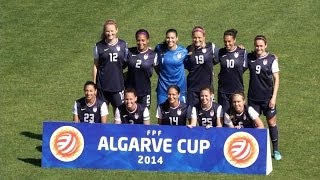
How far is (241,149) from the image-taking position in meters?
18.5

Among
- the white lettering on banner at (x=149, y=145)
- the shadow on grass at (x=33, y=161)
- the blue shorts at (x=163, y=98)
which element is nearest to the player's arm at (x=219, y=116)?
the white lettering on banner at (x=149, y=145)

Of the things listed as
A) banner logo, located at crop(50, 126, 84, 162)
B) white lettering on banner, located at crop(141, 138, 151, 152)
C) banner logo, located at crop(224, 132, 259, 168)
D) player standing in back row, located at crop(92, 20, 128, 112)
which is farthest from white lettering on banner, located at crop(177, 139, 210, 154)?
player standing in back row, located at crop(92, 20, 128, 112)

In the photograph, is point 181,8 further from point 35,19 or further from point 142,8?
point 35,19

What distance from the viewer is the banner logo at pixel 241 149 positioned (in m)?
18.4

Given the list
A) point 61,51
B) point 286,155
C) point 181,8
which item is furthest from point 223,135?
point 181,8

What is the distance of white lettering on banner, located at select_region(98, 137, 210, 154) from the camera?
733 inches

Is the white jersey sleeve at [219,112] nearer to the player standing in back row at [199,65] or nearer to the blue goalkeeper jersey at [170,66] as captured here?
the player standing in back row at [199,65]

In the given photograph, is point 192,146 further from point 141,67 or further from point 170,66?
point 141,67

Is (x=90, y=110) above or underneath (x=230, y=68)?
underneath

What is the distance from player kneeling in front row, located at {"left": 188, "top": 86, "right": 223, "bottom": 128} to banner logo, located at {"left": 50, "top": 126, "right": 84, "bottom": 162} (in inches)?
83.9

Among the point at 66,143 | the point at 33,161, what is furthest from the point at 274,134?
the point at 33,161

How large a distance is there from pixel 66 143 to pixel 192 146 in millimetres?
2306

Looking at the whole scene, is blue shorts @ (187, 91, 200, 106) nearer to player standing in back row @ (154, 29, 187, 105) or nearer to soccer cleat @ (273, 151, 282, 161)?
player standing in back row @ (154, 29, 187, 105)

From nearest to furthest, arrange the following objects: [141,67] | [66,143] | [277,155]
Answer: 1. [66,143]
2. [277,155]
3. [141,67]
